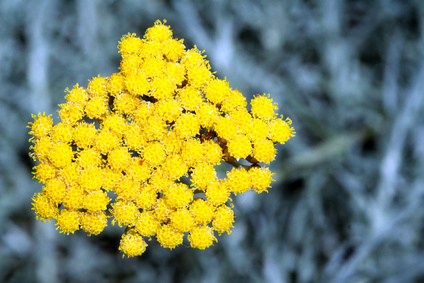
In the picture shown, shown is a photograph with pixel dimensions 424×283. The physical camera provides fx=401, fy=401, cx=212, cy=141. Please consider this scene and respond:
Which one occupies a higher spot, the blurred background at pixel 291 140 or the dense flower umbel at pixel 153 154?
the blurred background at pixel 291 140

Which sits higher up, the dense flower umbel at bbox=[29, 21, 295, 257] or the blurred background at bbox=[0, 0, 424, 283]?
the blurred background at bbox=[0, 0, 424, 283]

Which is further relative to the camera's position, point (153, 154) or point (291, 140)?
point (291, 140)

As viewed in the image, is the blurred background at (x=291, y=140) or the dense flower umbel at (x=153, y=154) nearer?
the dense flower umbel at (x=153, y=154)

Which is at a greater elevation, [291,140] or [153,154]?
[291,140]

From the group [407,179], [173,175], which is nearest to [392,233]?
[407,179]

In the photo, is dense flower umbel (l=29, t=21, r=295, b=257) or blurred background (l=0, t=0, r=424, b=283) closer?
dense flower umbel (l=29, t=21, r=295, b=257)
